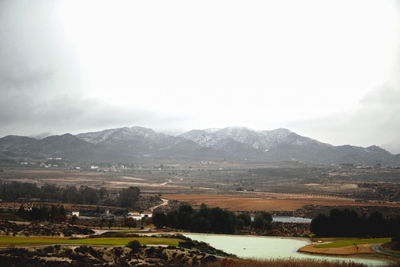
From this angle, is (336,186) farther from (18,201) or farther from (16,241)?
(16,241)

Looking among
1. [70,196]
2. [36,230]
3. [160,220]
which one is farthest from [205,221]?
[70,196]

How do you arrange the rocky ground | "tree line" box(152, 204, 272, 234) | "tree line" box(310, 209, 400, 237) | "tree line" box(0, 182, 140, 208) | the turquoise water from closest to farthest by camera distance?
the turquoise water < the rocky ground < "tree line" box(310, 209, 400, 237) < "tree line" box(152, 204, 272, 234) < "tree line" box(0, 182, 140, 208)

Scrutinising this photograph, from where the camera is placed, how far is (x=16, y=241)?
102 feet

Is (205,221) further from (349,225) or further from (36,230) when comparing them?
(36,230)

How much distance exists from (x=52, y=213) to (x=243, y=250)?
1559 inches

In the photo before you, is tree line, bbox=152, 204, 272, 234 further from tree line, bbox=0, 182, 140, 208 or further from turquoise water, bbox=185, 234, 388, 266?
tree line, bbox=0, 182, 140, 208

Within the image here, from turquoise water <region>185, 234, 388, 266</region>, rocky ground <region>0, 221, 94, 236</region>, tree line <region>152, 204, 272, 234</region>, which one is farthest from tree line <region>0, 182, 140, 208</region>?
rocky ground <region>0, 221, 94, 236</region>

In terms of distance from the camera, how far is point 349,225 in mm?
56594

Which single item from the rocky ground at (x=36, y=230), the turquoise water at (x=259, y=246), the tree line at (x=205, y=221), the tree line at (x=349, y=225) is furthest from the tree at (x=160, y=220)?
the tree line at (x=349, y=225)

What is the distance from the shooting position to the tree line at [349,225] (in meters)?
54.4

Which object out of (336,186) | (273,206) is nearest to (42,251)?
(273,206)

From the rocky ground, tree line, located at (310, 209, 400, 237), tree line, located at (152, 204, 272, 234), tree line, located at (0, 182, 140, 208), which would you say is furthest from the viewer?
tree line, located at (0, 182, 140, 208)

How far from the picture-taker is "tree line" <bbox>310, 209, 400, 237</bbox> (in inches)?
2142

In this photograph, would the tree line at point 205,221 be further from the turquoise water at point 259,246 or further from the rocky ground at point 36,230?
the rocky ground at point 36,230
